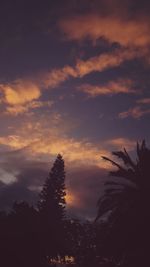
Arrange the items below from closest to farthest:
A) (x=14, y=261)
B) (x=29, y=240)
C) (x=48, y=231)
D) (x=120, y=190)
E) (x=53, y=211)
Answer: (x=120, y=190) → (x=14, y=261) → (x=29, y=240) → (x=48, y=231) → (x=53, y=211)

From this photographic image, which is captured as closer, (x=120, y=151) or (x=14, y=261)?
(x=120, y=151)

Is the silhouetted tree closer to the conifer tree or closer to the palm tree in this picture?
the conifer tree

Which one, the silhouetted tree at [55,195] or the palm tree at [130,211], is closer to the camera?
the palm tree at [130,211]

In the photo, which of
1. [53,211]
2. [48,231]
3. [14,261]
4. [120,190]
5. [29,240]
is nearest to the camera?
[120,190]

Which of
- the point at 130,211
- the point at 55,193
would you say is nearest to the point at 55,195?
the point at 55,193

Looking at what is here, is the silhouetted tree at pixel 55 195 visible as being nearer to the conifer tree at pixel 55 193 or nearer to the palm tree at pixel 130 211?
the conifer tree at pixel 55 193

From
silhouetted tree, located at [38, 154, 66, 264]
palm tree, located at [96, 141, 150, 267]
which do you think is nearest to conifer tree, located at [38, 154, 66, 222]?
silhouetted tree, located at [38, 154, 66, 264]

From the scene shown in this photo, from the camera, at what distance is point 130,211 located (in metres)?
16.6

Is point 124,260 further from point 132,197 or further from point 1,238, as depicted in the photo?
point 1,238

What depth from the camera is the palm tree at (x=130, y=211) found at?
53.7ft

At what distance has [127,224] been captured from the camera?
16641mm

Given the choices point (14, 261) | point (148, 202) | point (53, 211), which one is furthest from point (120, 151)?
point (53, 211)

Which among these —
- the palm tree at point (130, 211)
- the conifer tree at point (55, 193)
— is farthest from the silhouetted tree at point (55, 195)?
the palm tree at point (130, 211)

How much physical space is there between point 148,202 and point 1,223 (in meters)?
12.9
